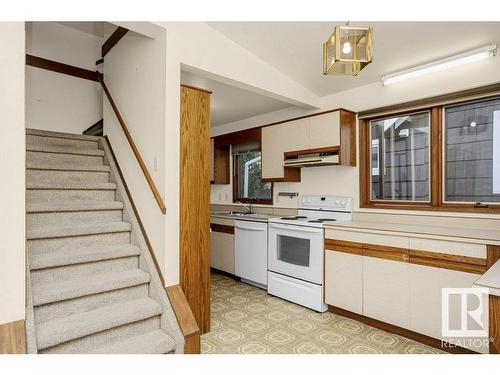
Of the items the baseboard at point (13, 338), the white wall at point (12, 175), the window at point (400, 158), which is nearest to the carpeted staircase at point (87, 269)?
the baseboard at point (13, 338)

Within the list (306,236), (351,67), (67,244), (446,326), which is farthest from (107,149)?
(446,326)

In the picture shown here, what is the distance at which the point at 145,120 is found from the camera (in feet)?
9.22

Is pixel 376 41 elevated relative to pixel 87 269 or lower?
elevated

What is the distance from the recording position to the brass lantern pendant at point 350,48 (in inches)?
59.3

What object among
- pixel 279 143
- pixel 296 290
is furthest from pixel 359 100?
pixel 296 290

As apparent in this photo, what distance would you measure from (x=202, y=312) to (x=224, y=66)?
224 cm

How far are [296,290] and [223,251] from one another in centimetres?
141

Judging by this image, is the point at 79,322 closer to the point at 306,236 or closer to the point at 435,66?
the point at 306,236

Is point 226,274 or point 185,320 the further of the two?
point 226,274

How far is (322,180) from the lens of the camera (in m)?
4.00

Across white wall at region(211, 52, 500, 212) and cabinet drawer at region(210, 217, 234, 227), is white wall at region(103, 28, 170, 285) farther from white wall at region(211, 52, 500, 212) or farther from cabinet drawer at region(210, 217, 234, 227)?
white wall at region(211, 52, 500, 212)

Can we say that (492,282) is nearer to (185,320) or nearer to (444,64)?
(185,320)

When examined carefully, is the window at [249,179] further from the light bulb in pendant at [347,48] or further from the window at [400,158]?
the light bulb in pendant at [347,48]

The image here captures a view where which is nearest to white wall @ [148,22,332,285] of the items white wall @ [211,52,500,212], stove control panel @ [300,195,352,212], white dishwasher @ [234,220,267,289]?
white wall @ [211,52,500,212]
